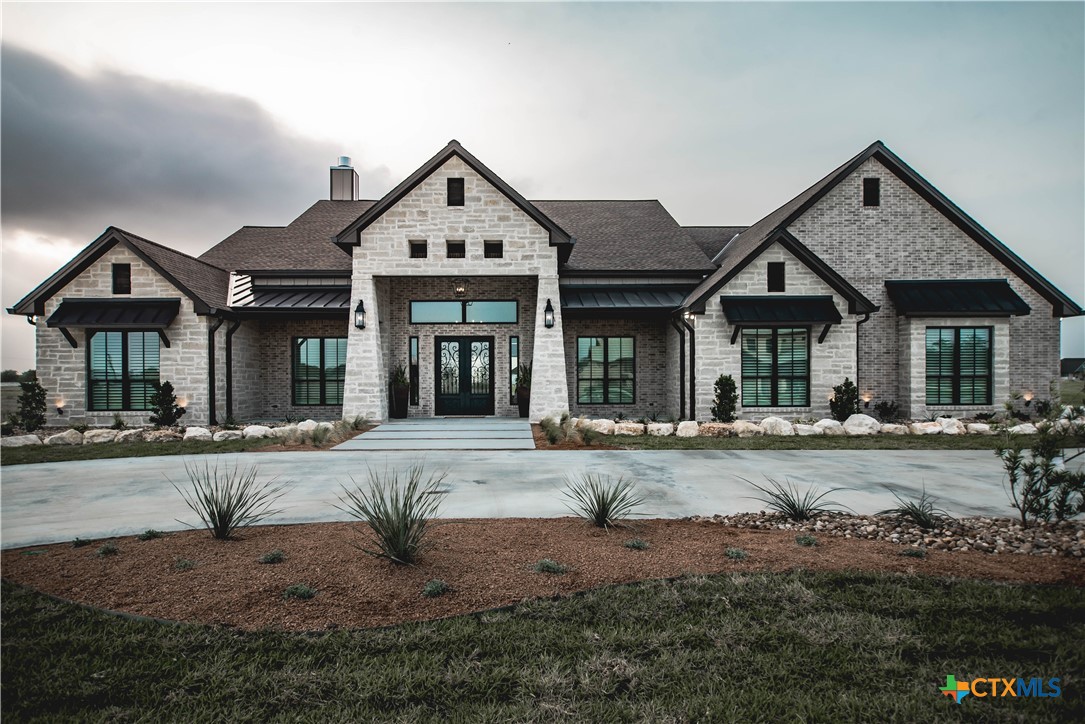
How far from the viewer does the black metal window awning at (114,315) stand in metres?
14.2

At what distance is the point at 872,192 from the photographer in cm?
1614

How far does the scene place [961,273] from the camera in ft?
52.9

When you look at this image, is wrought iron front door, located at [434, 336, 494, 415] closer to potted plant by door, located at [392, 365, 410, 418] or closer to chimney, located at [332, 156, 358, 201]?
potted plant by door, located at [392, 365, 410, 418]

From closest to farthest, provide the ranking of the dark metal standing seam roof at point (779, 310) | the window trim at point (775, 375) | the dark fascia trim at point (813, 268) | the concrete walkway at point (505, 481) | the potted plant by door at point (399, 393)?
1. the concrete walkway at point (505, 481)
2. the dark metal standing seam roof at point (779, 310)
3. the dark fascia trim at point (813, 268)
4. the window trim at point (775, 375)
5. the potted plant by door at point (399, 393)

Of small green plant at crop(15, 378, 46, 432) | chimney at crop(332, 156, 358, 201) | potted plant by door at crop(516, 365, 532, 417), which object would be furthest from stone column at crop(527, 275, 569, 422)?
small green plant at crop(15, 378, 46, 432)

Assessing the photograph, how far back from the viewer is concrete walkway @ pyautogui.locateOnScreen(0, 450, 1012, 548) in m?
5.59

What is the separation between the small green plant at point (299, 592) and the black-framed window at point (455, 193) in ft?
43.3

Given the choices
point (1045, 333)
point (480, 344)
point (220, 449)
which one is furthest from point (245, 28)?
point (1045, 333)

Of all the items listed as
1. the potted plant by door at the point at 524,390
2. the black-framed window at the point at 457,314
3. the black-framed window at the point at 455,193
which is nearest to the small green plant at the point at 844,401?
the potted plant by door at the point at 524,390

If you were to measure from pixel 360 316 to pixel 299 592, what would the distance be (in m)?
12.4

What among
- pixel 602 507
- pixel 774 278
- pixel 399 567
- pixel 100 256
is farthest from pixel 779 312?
pixel 100 256

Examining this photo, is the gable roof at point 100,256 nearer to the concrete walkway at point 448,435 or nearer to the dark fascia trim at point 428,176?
the dark fascia trim at point 428,176

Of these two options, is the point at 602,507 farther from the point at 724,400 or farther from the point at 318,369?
the point at 318,369

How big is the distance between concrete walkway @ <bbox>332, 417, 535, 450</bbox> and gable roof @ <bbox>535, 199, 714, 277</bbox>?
611 cm
